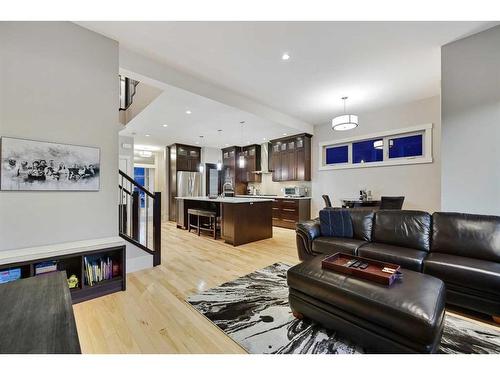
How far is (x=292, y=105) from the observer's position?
5211mm

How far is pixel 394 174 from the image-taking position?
5.33 m

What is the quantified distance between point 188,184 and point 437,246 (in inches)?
279

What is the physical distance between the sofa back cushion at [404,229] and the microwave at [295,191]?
383 cm

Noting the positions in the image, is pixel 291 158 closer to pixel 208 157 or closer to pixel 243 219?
pixel 243 219

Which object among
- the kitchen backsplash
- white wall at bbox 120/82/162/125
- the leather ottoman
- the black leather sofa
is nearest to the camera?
the leather ottoman

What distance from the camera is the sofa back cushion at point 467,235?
2.36 meters

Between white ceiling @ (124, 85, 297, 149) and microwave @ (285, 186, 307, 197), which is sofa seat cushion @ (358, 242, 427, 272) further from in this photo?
microwave @ (285, 186, 307, 197)

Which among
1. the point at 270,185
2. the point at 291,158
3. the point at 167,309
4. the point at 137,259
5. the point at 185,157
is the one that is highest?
the point at 185,157

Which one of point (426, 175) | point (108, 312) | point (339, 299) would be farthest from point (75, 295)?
point (426, 175)

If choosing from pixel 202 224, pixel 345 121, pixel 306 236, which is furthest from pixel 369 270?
pixel 202 224

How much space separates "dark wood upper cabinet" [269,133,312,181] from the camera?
690 centimetres

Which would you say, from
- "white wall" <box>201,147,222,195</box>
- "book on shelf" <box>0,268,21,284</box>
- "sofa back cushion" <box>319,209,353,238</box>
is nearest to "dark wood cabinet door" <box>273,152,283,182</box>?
"white wall" <box>201,147,222,195</box>

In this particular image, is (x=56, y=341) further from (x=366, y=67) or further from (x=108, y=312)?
(x=366, y=67)

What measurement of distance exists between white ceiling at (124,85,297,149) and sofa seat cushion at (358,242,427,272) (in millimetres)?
3539
